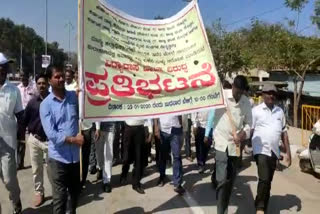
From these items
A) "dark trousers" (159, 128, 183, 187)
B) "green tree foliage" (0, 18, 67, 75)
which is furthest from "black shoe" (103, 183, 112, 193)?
"green tree foliage" (0, 18, 67, 75)

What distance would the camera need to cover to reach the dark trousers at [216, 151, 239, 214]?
5824 mm

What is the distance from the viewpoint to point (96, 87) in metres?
5.52

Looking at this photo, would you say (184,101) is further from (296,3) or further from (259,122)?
(296,3)

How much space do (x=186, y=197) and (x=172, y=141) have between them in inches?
39.9

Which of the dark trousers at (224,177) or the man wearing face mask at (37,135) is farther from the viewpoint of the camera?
the man wearing face mask at (37,135)

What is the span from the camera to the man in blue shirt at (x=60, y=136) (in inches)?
194

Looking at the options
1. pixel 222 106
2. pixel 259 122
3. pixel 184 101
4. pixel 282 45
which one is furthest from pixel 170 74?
pixel 282 45

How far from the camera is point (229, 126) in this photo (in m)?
6.02

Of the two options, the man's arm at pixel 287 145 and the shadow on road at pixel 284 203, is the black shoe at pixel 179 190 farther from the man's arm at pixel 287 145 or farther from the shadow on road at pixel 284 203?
the man's arm at pixel 287 145

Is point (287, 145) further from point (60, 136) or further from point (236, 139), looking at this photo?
point (60, 136)

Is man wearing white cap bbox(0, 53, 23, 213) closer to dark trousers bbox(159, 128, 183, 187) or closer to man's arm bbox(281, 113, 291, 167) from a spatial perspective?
dark trousers bbox(159, 128, 183, 187)

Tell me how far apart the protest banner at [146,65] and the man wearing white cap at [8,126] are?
43.4 inches

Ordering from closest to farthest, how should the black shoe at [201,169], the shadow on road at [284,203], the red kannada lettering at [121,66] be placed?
the red kannada lettering at [121,66], the shadow on road at [284,203], the black shoe at [201,169]

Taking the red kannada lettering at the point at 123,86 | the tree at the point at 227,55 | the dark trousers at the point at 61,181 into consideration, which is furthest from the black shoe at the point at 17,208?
the tree at the point at 227,55
